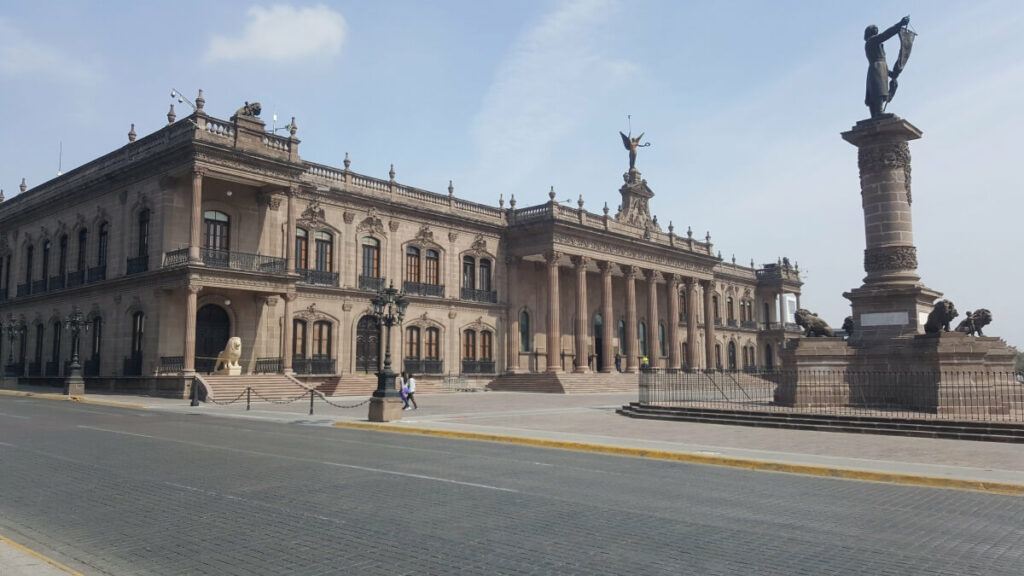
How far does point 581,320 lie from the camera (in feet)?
167

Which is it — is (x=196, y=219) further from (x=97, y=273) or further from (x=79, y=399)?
(x=97, y=273)

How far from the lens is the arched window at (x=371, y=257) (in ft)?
144

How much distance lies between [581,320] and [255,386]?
77.1ft

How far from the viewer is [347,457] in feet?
44.9

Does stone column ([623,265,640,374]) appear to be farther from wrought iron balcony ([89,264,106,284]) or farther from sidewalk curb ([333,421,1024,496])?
sidewalk curb ([333,421,1024,496])

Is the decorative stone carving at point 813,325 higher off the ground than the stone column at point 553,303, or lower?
lower

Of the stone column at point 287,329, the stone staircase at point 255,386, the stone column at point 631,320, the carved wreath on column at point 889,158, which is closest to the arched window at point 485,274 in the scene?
the stone column at point 631,320

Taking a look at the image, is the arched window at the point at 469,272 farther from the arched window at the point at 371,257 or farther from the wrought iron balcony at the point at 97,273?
the wrought iron balcony at the point at 97,273

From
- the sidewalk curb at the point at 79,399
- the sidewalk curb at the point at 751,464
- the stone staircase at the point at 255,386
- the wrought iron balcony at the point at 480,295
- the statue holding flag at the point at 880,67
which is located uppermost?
the statue holding flag at the point at 880,67

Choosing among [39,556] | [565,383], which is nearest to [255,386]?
[565,383]

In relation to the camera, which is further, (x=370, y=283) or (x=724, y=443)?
(x=370, y=283)

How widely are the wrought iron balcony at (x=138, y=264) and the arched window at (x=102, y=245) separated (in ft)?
11.9

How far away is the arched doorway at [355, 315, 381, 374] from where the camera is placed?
43281 mm

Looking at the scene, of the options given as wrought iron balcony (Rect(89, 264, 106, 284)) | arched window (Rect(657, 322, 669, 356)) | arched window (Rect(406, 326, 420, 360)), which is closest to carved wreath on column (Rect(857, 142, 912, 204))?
arched window (Rect(406, 326, 420, 360))
